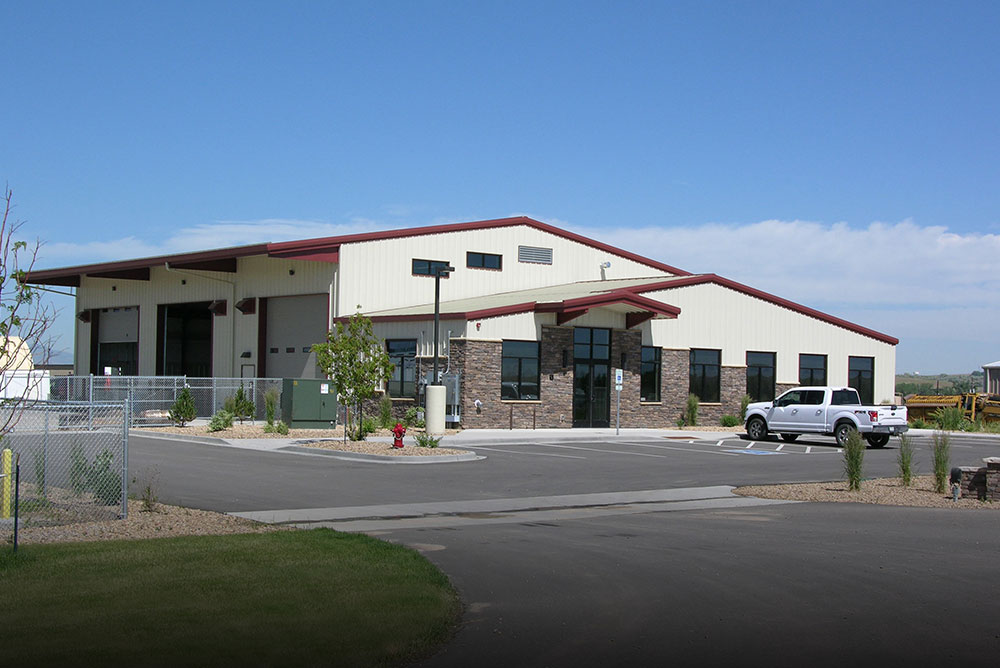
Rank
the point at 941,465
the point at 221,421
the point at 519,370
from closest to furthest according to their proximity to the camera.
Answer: the point at 941,465
the point at 221,421
the point at 519,370

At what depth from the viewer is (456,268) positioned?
44.9 meters

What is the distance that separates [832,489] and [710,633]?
12.6 m

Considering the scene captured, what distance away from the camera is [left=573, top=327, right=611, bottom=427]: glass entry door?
4025 cm

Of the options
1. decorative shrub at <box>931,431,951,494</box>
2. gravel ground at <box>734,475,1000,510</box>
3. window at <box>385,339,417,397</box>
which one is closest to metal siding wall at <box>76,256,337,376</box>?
window at <box>385,339,417,397</box>

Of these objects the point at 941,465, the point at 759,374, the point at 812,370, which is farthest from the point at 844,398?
the point at 941,465

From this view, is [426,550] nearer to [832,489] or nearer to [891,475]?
[832,489]

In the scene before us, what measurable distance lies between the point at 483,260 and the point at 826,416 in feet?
57.1

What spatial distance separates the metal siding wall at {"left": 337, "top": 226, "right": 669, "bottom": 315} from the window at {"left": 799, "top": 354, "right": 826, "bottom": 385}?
9.64m

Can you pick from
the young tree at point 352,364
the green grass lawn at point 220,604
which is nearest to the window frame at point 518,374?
the young tree at point 352,364

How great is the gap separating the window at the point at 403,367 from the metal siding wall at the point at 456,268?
286cm

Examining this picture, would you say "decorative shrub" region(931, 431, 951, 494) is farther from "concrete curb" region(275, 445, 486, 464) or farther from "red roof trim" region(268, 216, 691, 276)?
"red roof trim" region(268, 216, 691, 276)

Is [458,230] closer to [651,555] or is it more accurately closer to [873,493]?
[873,493]

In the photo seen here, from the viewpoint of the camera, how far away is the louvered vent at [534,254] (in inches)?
1880

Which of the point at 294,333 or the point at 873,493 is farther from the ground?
the point at 294,333
